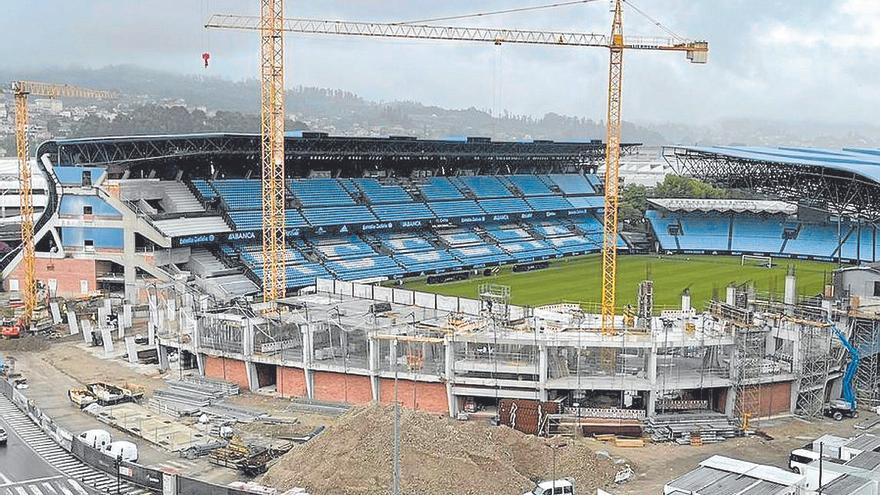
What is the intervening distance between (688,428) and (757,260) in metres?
56.0

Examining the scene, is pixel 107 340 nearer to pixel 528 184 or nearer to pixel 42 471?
pixel 42 471

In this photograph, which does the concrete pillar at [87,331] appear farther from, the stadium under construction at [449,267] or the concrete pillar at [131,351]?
the concrete pillar at [131,351]

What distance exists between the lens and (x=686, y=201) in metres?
101

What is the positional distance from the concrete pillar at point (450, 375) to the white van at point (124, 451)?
1210cm

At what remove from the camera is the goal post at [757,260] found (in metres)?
82.5

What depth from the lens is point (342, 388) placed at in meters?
38.3

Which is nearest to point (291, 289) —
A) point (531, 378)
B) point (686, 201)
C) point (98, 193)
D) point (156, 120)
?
point (98, 193)

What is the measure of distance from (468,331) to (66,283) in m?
37.3

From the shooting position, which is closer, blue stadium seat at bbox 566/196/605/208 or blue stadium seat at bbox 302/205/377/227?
blue stadium seat at bbox 302/205/377/227

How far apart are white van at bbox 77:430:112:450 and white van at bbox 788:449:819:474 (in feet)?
76.0

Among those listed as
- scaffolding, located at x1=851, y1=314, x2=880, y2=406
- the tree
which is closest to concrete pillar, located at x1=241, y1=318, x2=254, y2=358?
scaffolding, located at x1=851, y1=314, x2=880, y2=406

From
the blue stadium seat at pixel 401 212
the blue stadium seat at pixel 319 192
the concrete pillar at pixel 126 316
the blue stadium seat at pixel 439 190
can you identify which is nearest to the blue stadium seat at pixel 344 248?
the blue stadium seat at pixel 319 192

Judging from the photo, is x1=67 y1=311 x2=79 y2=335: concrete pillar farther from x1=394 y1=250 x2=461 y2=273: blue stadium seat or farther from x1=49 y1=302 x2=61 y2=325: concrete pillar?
x1=394 y1=250 x2=461 y2=273: blue stadium seat

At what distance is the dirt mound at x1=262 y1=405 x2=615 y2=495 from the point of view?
1037 inches
